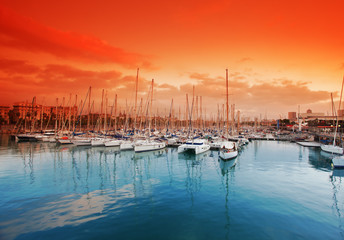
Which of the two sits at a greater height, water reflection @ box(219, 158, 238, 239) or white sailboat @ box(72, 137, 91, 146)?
white sailboat @ box(72, 137, 91, 146)

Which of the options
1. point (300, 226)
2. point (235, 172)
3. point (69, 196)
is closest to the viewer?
point (300, 226)

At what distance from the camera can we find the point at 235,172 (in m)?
24.1

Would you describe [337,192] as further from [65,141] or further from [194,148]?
[65,141]

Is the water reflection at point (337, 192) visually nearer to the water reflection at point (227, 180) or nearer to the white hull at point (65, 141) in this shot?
the water reflection at point (227, 180)

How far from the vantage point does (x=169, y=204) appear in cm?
1377

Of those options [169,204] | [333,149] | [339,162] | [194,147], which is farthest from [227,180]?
[333,149]

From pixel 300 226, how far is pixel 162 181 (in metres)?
12.4

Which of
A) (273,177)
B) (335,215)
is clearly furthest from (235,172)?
(335,215)

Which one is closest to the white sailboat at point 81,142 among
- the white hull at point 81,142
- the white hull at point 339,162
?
the white hull at point 81,142

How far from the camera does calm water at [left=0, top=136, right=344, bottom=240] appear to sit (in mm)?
10195

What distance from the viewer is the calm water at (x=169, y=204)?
10.2 metres

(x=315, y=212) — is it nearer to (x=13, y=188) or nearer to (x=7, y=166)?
(x=13, y=188)

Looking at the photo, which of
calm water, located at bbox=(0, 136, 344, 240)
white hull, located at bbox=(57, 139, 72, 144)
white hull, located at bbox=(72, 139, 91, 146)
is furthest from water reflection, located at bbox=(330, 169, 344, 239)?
white hull, located at bbox=(57, 139, 72, 144)

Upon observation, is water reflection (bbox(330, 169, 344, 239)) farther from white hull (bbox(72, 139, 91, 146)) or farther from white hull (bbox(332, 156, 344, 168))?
white hull (bbox(72, 139, 91, 146))
